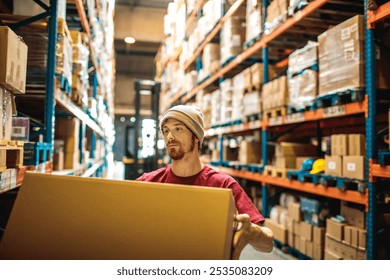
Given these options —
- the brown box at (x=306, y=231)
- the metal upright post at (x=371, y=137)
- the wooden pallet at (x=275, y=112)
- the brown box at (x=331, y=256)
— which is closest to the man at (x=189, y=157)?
the metal upright post at (x=371, y=137)

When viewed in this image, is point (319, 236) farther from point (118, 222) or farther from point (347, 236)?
point (118, 222)

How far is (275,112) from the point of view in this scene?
16.0 ft

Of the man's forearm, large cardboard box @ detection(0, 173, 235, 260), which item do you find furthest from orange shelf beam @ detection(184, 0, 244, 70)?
large cardboard box @ detection(0, 173, 235, 260)

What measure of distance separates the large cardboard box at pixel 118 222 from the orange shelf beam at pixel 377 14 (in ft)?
8.09

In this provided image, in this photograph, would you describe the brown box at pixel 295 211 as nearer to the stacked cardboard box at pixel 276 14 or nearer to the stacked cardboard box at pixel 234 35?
the stacked cardboard box at pixel 276 14

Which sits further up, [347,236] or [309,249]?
[347,236]

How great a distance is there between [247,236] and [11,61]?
1.54m

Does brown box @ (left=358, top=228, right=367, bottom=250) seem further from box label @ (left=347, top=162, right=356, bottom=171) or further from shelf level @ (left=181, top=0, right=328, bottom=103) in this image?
shelf level @ (left=181, top=0, right=328, bottom=103)

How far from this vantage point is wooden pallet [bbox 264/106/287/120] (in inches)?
185

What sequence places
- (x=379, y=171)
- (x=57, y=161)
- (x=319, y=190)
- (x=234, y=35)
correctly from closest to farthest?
(x=379, y=171) → (x=319, y=190) → (x=57, y=161) → (x=234, y=35)

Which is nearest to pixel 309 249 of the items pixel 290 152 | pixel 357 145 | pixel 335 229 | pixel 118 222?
pixel 335 229

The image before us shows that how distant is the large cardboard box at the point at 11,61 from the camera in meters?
1.96
